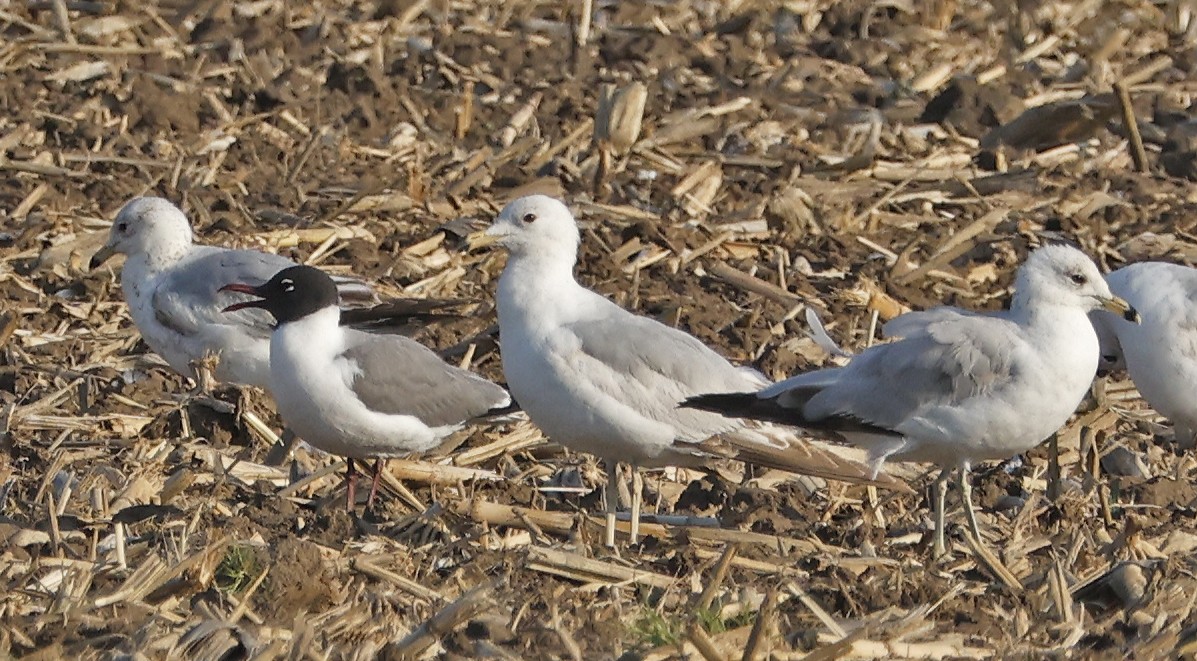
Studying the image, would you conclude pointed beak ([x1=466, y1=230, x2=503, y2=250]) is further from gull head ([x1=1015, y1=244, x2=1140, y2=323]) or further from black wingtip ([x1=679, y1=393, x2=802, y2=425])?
gull head ([x1=1015, y1=244, x2=1140, y2=323])

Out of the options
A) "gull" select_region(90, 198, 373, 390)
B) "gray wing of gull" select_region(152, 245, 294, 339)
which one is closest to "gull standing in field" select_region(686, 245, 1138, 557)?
"gull" select_region(90, 198, 373, 390)

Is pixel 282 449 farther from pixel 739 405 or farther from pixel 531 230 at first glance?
pixel 739 405

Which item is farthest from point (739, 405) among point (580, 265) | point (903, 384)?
point (580, 265)

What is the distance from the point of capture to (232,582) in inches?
259

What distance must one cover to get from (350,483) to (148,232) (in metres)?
2.60

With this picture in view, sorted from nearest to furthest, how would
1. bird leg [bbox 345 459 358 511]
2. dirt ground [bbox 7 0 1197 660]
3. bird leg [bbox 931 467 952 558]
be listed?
dirt ground [bbox 7 0 1197 660], bird leg [bbox 931 467 952 558], bird leg [bbox 345 459 358 511]

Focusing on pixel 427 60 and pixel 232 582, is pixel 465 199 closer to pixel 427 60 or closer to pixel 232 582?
pixel 427 60

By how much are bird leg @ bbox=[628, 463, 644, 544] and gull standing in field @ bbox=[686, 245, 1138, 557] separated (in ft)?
1.45

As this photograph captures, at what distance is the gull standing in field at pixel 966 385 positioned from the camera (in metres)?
7.73

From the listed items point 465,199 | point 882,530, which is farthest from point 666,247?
point 882,530

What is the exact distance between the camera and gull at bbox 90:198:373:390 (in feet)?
33.5

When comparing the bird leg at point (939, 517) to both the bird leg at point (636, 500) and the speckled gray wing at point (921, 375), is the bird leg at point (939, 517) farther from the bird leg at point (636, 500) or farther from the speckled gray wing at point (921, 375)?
the bird leg at point (636, 500)

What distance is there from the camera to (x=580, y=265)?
1132 cm

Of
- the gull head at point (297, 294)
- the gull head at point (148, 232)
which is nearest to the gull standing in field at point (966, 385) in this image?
the gull head at point (297, 294)
